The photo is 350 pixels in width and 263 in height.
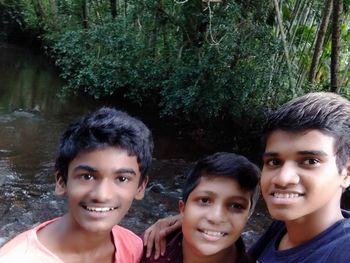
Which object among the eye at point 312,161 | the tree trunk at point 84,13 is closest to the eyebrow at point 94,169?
the eye at point 312,161

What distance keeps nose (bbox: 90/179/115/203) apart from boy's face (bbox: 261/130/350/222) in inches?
21.1

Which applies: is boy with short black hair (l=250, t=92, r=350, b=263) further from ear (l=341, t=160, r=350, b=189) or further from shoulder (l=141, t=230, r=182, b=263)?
shoulder (l=141, t=230, r=182, b=263)

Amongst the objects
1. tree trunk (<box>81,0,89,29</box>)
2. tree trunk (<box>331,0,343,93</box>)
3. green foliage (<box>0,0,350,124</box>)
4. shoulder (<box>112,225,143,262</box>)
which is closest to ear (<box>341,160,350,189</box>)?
shoulder (<box>112,225,143,262</box>)

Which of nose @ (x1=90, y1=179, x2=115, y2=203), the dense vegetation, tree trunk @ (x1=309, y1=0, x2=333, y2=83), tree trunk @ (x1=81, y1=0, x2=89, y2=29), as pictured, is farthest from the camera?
tree trunk @ (x1=81, y1=0, x2=89, y2=29)

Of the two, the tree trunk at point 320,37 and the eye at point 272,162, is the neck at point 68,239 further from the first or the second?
the tree trunk at point 320,37

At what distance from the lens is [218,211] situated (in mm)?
1672

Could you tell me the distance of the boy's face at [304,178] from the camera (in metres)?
1.39

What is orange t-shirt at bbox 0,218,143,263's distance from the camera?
4.71 feet

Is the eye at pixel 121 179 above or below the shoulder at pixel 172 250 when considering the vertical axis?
above

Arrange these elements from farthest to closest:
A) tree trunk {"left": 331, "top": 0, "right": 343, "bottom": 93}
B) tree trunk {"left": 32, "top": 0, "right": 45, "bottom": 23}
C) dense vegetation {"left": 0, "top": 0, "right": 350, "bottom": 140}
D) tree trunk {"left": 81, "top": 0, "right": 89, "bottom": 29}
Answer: tree trunk {"left": 32, "top": 0, "right": 45, "bottom": 23} < tree trunk {"left": 81, "top": 0, "right": 89, "bottom": 29} < dense vegetation {"left": 0, "top": 0, "right": 350, "bottom": 140} < tree trunk {"left": 331, "top": 0, "right": 343, "bottom": 93}

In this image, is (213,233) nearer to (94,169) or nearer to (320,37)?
(94,169)

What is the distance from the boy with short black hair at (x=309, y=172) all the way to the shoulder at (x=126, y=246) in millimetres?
576

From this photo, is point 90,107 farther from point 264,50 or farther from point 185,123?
point 264,50

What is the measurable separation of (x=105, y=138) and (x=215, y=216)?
49cm
